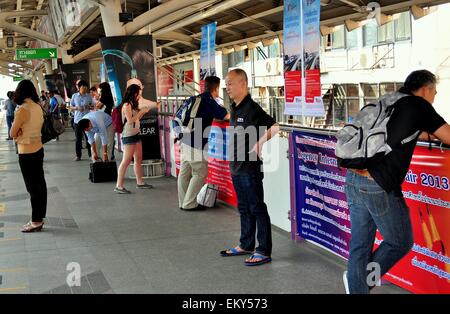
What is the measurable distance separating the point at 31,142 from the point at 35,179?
46cm

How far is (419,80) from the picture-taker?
342 centimetres

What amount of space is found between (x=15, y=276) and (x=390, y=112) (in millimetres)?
3495

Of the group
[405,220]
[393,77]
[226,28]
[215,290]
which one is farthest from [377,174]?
[393,77]

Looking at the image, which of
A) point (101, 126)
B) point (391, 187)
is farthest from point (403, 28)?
point (391, 187)

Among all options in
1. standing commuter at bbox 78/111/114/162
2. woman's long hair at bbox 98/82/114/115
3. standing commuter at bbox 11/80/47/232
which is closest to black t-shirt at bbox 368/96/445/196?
standing commuter at bbox 11/80/47/232

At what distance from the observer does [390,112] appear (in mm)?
3395

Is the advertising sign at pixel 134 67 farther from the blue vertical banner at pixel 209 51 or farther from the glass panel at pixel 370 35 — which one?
the glass panel at pixel 370 35

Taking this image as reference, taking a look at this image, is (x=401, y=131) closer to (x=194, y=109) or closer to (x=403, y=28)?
(x=194, y=109)

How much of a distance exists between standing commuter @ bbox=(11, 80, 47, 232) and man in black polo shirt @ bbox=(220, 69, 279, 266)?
8.49 feet

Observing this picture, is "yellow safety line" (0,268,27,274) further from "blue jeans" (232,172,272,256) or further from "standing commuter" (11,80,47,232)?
"blue jeans" (232,172,272,256)

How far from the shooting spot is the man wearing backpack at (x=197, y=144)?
22.1 ft

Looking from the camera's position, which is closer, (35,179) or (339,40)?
(35,179)

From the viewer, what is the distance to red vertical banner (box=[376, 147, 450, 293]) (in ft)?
12.6

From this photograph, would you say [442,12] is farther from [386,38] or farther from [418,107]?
[418,107]
